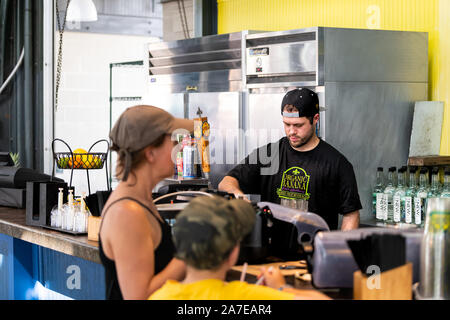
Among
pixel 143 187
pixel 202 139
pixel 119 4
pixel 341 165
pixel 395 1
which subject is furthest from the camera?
pixel 119 4

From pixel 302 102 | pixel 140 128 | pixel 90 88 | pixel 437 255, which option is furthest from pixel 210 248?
pixel 90 88

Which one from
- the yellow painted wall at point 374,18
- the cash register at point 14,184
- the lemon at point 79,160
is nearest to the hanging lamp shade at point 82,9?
the yellow painted wall at point 374,18

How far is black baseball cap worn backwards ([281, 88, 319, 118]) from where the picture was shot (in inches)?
138

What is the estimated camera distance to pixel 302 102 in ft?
11.5

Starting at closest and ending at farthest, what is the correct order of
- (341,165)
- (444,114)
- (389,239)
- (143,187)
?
(389,239) → (143,187) → (341,165) → (444,114)

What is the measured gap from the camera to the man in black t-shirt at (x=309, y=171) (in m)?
3.52

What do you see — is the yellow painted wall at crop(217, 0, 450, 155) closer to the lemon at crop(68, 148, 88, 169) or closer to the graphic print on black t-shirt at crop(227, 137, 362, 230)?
the graphic print on black t-shirt at crop(227, 137, 362, 230)

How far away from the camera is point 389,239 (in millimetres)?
1891

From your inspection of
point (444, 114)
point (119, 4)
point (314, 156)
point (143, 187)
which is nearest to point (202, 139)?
point (314, 156)

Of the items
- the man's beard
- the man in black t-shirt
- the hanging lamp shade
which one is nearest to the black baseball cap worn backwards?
the man in black t-shirt

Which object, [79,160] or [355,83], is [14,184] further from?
[355,83]

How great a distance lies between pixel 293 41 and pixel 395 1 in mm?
899

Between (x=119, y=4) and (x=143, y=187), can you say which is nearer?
(x=143, y=187)

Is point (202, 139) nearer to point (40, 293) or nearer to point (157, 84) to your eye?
→ point (40, 293)
